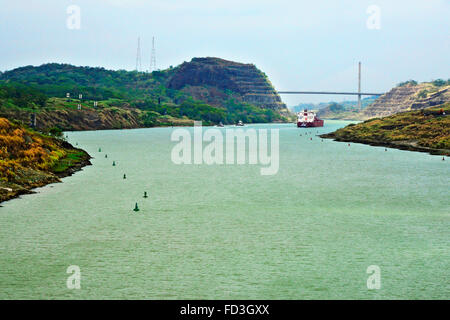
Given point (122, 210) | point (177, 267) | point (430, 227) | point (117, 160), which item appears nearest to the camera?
point (177, 267)

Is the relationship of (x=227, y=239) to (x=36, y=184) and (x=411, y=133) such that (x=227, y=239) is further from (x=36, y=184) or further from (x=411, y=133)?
(x=411, y=133)

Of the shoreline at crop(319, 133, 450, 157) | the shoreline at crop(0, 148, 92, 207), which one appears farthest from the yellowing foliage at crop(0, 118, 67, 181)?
the shoreline at crop(319, 133, 450, 157)

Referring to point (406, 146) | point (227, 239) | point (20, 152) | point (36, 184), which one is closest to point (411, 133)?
point (406, 146)

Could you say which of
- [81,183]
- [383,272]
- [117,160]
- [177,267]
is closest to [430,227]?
[383,272]

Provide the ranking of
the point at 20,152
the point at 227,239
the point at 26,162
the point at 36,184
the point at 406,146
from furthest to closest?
1. the point at 406,146
2. the point at 20,152
3. the point at 26,162
4. the point at 36,184
5. the point at 227,239

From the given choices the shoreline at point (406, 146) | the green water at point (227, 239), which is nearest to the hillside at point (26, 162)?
the green water at point (227, 239)

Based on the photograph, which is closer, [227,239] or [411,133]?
A: [227,239]

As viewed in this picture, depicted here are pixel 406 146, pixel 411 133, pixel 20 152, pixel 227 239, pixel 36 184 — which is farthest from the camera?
pixel 411 133
